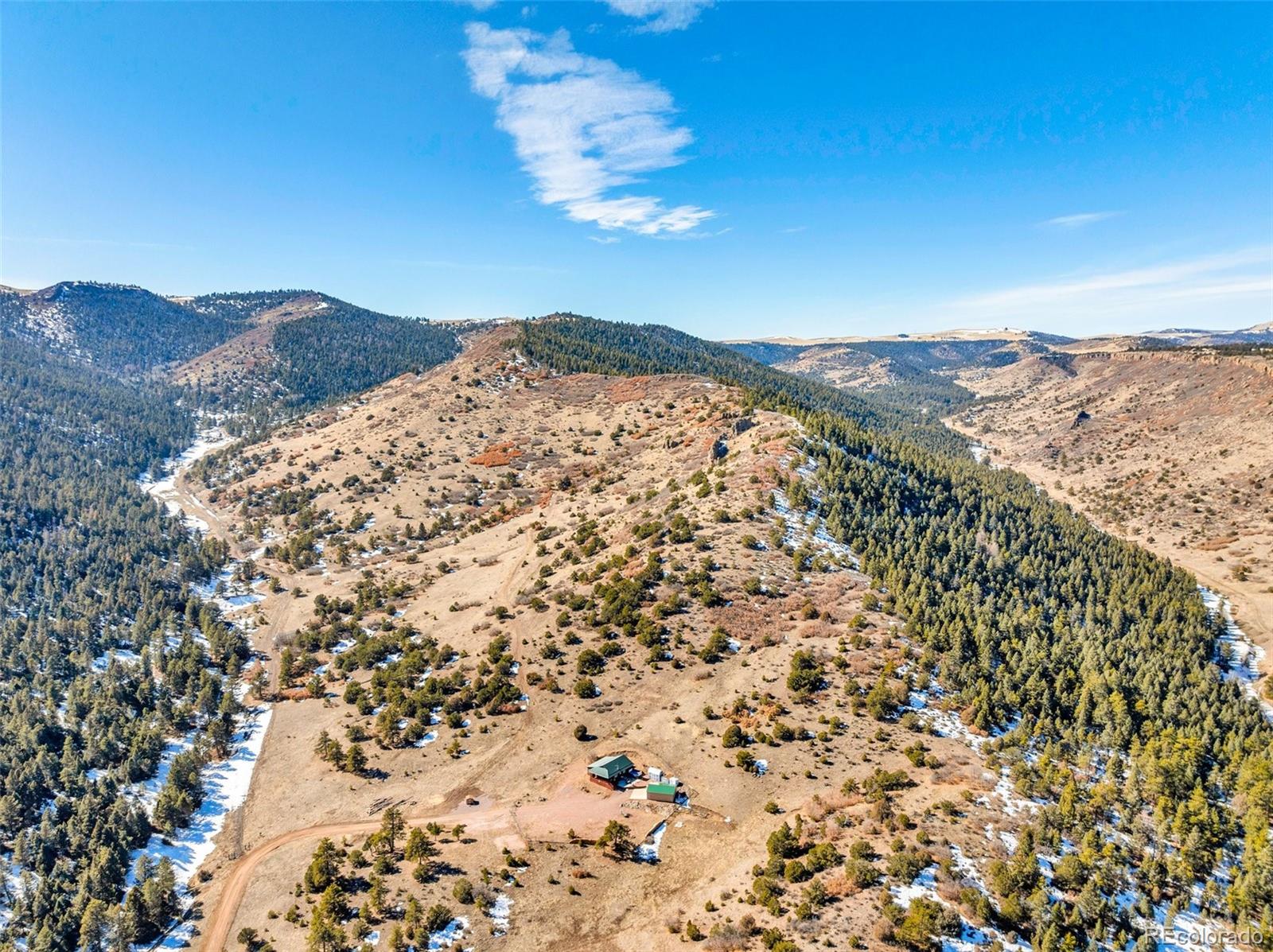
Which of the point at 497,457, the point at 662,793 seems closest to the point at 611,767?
the point at 662,793

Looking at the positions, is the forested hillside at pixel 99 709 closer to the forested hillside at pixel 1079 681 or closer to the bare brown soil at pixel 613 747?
the bare brown soil at pixel 613 747

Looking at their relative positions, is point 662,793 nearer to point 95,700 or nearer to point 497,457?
point 95,700

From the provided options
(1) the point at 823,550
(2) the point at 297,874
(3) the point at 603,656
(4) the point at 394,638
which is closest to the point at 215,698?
(4) the point at 394,638

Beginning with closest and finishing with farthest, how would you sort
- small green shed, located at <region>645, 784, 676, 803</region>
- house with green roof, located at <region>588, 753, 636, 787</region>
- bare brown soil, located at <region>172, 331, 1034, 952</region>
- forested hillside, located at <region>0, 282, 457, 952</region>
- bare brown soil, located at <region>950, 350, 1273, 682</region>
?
bare brown soil, located at <region>172, 331, 1034, 952</region> → forested hillside, located at <region>0, 282, 457, 952</region> → small green shed, located at <region>645, 784, 676, 803</region> → house with green roof, located at <region>588, 753, 636, 787</region> → bare brown soil, located at <region>950, 350, 1273, 682</region>

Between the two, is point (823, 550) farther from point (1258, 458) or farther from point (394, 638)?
point (1258, 458)

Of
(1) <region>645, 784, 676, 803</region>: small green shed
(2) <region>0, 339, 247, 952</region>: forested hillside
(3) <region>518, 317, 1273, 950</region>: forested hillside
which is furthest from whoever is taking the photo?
(1) <region>645, 784, 676, 803</region>: small green shed

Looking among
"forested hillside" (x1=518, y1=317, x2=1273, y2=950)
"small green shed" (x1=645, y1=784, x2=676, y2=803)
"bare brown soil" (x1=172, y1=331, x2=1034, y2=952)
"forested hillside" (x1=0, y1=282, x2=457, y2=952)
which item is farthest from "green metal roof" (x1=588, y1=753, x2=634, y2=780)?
"forested hillside" (x1=0, y1=282, x2=457, y2=952)

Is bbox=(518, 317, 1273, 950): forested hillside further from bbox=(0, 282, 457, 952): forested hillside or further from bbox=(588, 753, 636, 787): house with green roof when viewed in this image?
bbox=(0, 282, 457, 952): forested hillside
